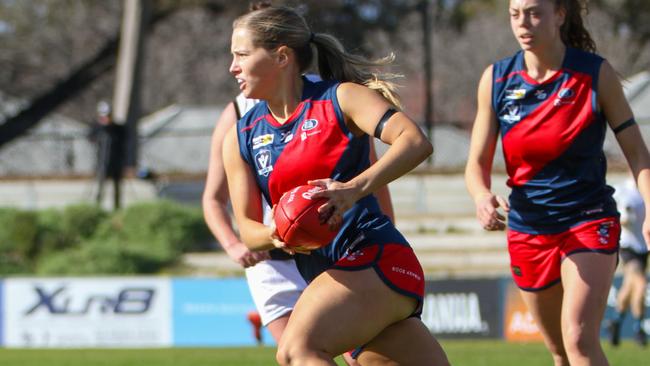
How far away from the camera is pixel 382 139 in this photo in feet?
14.9

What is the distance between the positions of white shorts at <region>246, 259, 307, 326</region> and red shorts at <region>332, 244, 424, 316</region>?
47.7 inches

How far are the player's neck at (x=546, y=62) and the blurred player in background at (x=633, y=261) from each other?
301 inches

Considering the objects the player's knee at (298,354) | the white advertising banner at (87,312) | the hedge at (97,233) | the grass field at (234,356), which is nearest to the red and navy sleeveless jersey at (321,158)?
the player's knee at (298,354)

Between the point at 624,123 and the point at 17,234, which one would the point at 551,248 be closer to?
Result: the point at 624,123

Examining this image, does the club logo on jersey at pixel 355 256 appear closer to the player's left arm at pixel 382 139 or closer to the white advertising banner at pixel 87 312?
the player's left arm at pixel 382 139

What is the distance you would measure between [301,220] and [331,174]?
388mm

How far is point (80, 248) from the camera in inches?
826

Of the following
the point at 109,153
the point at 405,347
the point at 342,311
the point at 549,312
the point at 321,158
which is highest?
the point at 321,158

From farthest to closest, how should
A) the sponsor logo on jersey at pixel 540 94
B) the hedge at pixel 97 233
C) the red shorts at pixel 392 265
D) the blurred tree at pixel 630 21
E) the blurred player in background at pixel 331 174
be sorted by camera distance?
the blurred tree at pixel 630 21
the hedge at pixel 97 233
the sponsor logo on jersey at pixel 540 94
the red shorts at pixel 392 265
the blurred player in background at pixel 331 174

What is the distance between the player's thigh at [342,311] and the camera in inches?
174

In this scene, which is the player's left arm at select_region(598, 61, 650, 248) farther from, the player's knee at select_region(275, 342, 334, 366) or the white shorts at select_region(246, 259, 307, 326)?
the player's knee at select_region(275, 342, 334, 366)

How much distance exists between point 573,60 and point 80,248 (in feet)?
53.3

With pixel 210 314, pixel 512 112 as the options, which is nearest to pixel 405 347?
pixel 512 112

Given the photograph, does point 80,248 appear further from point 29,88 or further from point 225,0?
point 29,88
